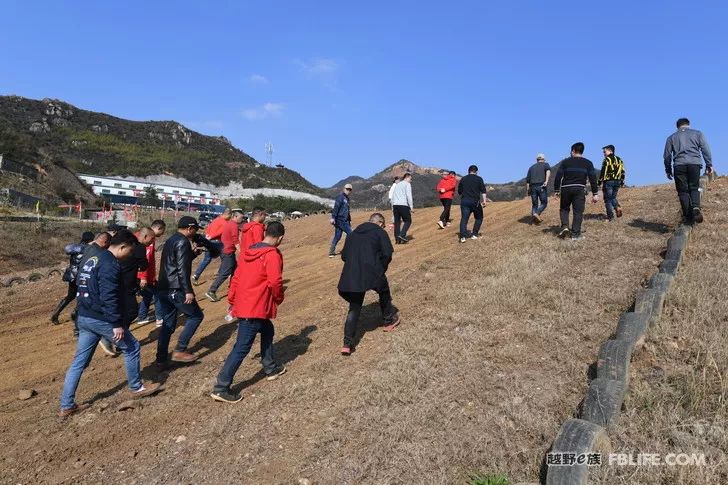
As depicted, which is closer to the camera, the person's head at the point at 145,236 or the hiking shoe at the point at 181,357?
the hiking shoe at the point at 181,357

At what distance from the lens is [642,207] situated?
12.3 metres

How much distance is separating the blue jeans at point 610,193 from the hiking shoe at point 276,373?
28.8 ft

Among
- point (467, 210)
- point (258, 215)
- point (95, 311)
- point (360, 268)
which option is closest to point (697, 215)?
point (467, 210)

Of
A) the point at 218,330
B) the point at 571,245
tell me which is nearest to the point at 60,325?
the point at 218,330

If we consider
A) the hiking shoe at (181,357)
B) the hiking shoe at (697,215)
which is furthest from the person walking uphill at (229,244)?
the hiking shoe at (697,215)

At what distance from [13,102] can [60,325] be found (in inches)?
3942

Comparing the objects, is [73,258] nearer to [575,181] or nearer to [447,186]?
[447,186]

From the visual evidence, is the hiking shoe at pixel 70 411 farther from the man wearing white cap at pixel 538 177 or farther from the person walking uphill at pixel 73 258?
the man wearing white cap at pixel 538 177

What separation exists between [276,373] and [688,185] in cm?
791

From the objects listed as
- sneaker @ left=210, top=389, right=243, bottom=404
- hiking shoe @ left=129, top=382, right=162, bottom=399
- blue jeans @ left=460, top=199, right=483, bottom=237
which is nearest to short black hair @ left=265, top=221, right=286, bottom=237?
sneaker @ left=210, top=389, right=243, bottom=404

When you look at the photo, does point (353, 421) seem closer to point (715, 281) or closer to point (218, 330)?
point (218, 330)

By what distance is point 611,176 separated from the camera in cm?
1063

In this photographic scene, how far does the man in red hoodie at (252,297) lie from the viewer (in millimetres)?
5023

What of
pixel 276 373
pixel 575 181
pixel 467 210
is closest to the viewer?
pixel 276 373
